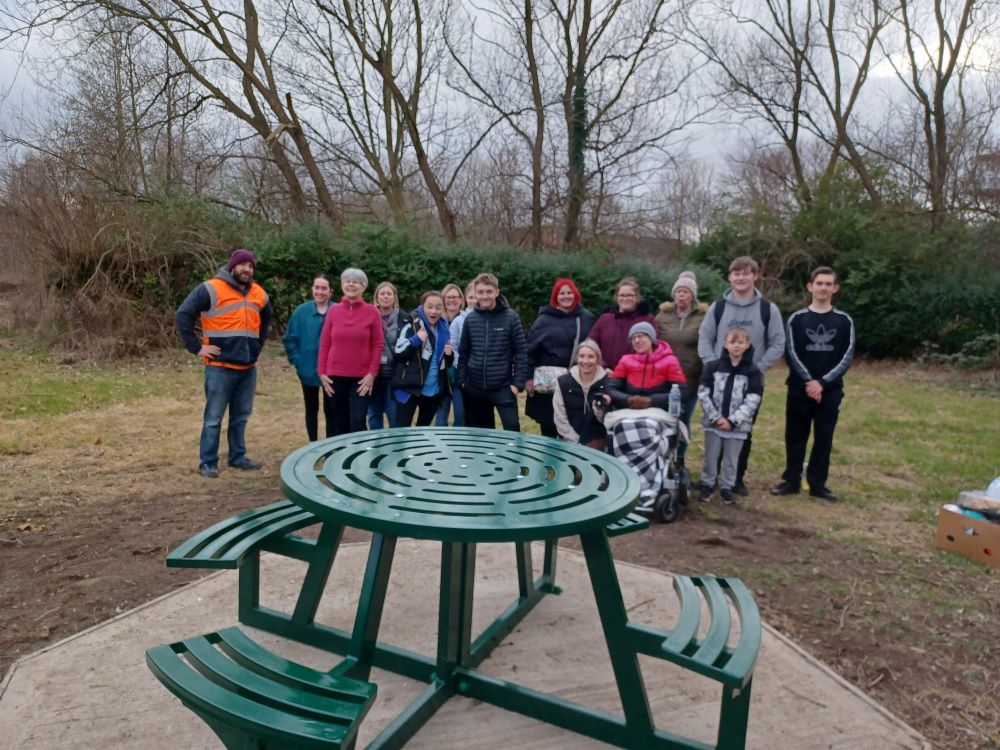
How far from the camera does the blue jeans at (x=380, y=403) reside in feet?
19.4

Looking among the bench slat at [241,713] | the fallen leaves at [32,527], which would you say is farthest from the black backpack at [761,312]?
the fallen leaves at [32,527]

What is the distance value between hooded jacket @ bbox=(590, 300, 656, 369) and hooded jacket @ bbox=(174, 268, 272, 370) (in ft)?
8.82

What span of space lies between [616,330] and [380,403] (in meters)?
2.10

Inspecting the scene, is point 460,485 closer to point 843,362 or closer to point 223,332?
point 223,332

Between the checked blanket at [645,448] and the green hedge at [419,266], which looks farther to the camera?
the green hedge at [419,266]

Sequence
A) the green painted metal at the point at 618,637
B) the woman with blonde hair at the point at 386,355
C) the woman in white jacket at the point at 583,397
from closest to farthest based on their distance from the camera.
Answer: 1. the green painted metal at the point at 618,637
2. the woman in white jacket at the point at 583,397
3. the woman with blonde hair at the point at 386,355

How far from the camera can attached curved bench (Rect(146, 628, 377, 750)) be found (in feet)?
5.81

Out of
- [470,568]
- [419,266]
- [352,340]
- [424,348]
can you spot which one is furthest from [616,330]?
[419,266]

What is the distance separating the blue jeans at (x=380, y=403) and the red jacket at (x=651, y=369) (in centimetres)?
192

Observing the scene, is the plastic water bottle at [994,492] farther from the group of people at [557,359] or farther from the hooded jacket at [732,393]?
the hooded jacket at [732,393]

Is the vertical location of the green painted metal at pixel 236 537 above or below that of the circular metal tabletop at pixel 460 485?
below

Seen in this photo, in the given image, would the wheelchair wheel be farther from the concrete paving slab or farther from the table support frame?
the table support frame

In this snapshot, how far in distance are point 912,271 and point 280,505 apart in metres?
14.4

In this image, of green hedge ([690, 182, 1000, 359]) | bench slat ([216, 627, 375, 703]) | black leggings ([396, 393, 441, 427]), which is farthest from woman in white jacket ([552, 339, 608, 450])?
green hedge ([690, 182, 1000, 359])
